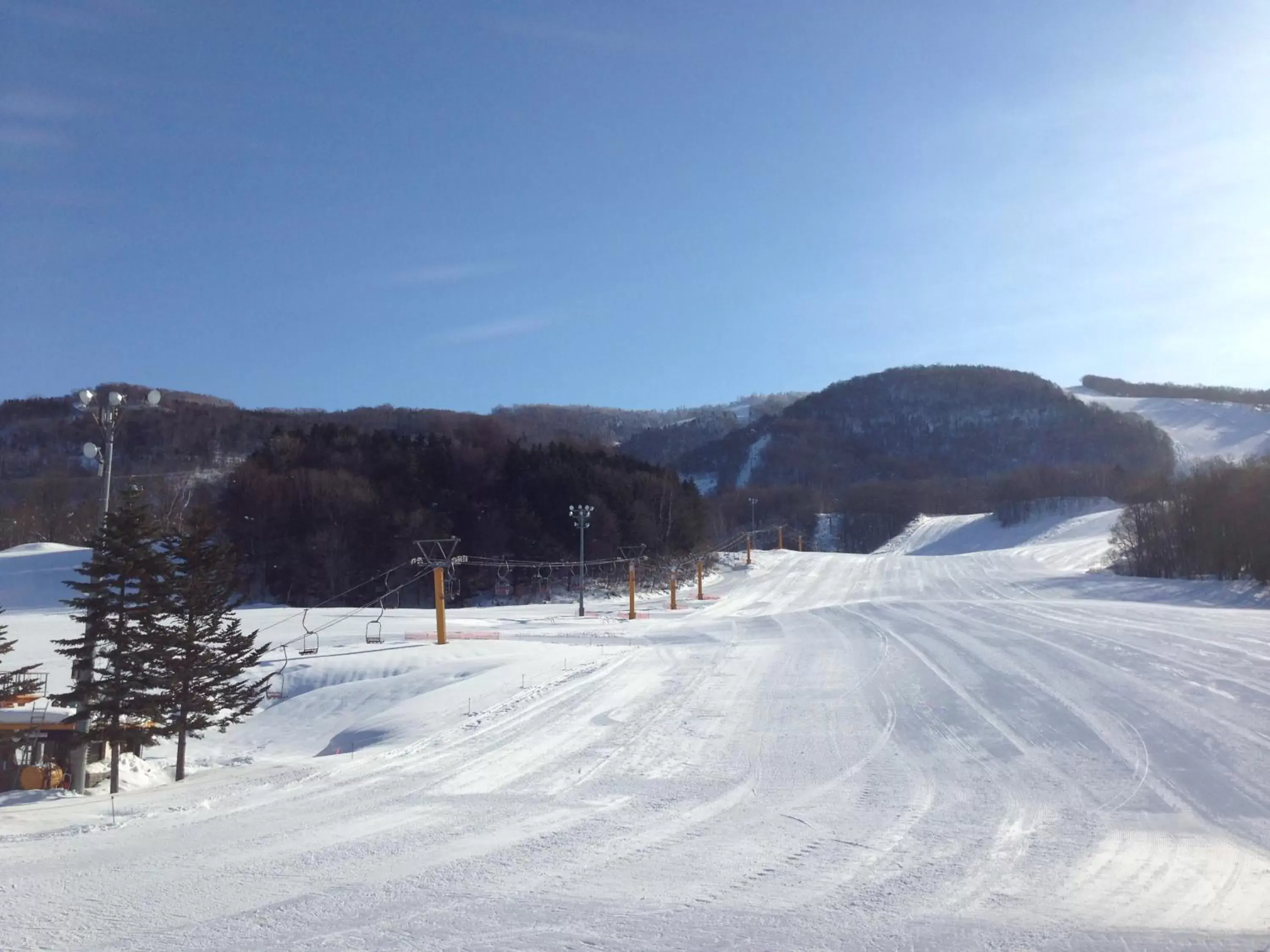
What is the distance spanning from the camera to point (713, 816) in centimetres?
891

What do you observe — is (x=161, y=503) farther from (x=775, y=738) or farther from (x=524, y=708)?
(x=775, y=738)

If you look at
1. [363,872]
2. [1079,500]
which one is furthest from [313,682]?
[1079,500]

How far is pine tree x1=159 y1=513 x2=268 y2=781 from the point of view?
14.6 meters

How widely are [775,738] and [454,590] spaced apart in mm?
51093

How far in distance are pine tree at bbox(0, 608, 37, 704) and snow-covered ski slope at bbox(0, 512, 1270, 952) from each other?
378 cm

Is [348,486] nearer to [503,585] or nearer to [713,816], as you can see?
[503,585]

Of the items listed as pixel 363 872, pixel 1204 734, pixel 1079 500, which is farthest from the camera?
pixel 1079 500

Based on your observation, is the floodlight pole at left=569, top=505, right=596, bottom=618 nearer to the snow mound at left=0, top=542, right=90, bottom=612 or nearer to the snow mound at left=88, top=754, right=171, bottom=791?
the snow mound at left=0, top=542, right=90, bottom=612

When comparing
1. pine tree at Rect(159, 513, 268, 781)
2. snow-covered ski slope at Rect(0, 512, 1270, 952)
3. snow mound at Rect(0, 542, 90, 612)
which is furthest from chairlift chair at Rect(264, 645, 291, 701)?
snow mound at Rect(0, 542, 90, 612)

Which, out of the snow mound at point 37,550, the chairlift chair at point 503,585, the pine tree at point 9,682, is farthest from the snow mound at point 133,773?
the snow mound at point 37,550

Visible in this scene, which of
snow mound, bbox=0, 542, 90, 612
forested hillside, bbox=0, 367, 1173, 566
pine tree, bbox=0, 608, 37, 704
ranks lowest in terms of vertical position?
pine tree, bbox=0, 608, 37, 704

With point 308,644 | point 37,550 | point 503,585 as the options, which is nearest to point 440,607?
point 308,644

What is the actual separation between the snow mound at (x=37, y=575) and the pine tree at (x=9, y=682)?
31.2 meters

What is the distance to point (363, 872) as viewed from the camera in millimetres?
6969
